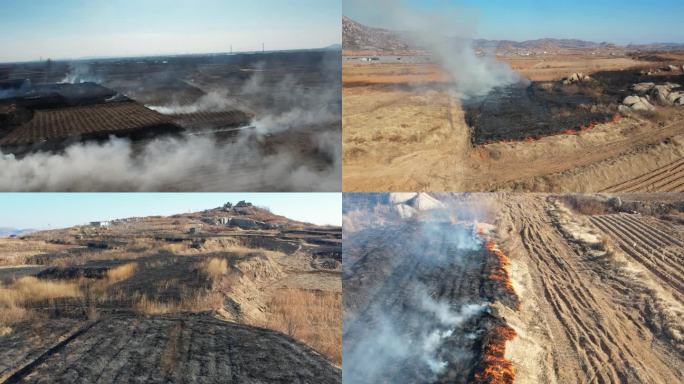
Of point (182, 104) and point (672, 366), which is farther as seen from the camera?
point (182, 104)

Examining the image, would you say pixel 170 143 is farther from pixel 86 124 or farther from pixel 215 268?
pixel 86 124

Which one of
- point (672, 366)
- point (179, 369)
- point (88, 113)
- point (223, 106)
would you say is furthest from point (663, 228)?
point (88, 113)

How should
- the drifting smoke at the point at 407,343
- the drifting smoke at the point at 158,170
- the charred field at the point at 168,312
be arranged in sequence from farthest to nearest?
1. the drifting smoke at the point at 158,170
2. the charred field at the point at 168,312
3. the drifting smoke at the point at 407,343

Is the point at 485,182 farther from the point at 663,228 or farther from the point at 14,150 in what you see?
the point at 14,150

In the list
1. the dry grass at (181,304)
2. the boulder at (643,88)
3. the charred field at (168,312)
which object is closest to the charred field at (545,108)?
the boulder at (643,88)

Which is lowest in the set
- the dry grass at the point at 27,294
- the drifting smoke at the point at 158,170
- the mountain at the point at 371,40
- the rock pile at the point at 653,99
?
the dry grass at the point at 27,294

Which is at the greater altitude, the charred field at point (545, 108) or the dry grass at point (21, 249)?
the charred field at point (545, 108)

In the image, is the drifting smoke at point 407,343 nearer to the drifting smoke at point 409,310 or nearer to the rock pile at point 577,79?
the drifting smoke at point 409,310
